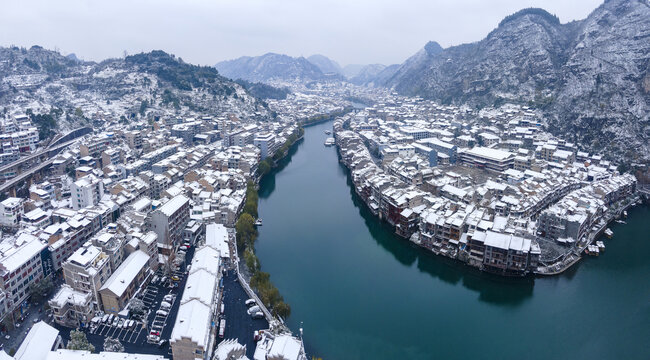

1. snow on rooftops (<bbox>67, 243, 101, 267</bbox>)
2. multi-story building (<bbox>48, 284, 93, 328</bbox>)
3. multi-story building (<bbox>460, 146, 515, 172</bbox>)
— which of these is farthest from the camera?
multi-story building (<bbox>460, 146, 515, 172</bbox>)

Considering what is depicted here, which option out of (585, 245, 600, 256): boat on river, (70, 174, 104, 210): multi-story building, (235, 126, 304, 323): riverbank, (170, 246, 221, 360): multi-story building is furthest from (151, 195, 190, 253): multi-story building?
(585, 245, 600, 256): boat on river

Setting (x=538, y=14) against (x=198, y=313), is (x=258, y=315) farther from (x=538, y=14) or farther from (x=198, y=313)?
(x=538, y=14)

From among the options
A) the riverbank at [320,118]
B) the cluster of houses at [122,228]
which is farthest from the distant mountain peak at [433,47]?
the cluster of houses at [122,228]

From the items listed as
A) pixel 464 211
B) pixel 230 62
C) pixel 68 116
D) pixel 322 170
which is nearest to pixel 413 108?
pixel 322 170

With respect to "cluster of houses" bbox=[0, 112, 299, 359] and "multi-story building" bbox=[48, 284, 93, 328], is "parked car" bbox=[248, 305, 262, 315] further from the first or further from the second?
"multi-story building" bbox=[48, 284, 93, 328]

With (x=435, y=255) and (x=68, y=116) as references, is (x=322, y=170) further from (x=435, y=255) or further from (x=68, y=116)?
(x=68, y=116)

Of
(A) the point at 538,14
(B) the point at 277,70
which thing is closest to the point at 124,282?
(A) the point at 538,14
